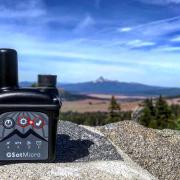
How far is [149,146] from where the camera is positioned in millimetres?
9750

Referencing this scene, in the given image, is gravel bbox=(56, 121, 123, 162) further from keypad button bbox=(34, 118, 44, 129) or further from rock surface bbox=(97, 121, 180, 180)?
keypad button bbox=(34, 118, 44, 129)

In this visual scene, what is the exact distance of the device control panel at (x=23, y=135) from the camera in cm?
691

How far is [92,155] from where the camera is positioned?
8336 millimetres

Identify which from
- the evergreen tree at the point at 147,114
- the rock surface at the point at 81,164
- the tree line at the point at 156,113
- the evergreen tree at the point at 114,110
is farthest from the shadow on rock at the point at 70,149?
the evergreen tree at the point at 114,110

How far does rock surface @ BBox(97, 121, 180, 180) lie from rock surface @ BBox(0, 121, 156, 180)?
413 millimetres

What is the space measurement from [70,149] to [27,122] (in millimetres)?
1703

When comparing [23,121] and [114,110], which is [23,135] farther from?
[114,110]

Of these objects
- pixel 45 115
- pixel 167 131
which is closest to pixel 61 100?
pixel 45 115

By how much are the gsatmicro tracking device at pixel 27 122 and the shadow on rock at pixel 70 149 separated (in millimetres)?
951

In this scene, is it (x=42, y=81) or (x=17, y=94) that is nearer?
(x=17, y=94)

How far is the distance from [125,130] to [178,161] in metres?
1.24

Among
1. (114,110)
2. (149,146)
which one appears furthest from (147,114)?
(149,146)

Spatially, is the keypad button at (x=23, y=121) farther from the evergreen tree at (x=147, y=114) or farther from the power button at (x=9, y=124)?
the evergreen tree at (x=147, y=114)

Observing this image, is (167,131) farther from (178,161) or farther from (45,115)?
(45,115)
